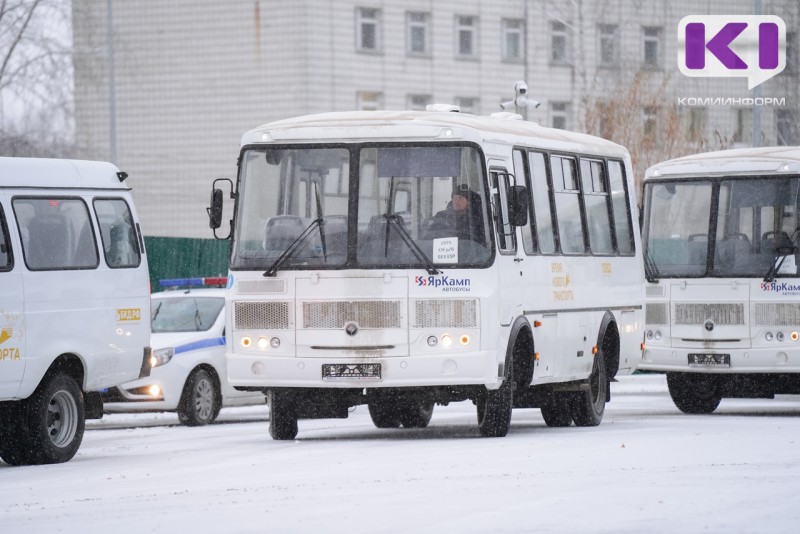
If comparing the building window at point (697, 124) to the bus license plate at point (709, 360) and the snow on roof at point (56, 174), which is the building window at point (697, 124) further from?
the snow on roof at point (56, 174)

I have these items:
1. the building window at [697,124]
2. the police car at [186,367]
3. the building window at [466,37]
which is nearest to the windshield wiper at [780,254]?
A: the police car at [186,367]

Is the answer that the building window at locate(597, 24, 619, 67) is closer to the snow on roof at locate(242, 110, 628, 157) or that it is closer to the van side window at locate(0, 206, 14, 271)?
the snow on roof at locate(242, 110, 628, 157)

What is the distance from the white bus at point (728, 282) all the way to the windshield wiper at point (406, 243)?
649cm

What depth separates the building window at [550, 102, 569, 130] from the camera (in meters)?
63.9

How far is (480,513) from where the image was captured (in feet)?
36.3

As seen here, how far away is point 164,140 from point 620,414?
37.3 metres

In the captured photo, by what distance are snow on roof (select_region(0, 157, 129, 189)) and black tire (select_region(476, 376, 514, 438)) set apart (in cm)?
398

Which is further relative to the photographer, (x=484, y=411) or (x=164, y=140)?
(x=164, y=140)

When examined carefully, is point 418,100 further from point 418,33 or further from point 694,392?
point 694,392

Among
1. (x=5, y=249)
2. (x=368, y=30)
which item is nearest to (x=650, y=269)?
(x=5, y=249)

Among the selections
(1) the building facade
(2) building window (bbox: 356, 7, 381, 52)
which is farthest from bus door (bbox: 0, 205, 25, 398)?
(2) building window (bbox: 356, 7, 381, 52)

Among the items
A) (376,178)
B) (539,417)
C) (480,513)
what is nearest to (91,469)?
(376,178)

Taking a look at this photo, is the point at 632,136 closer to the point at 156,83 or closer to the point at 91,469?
the point at 156,83

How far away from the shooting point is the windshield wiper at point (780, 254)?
22203mm
